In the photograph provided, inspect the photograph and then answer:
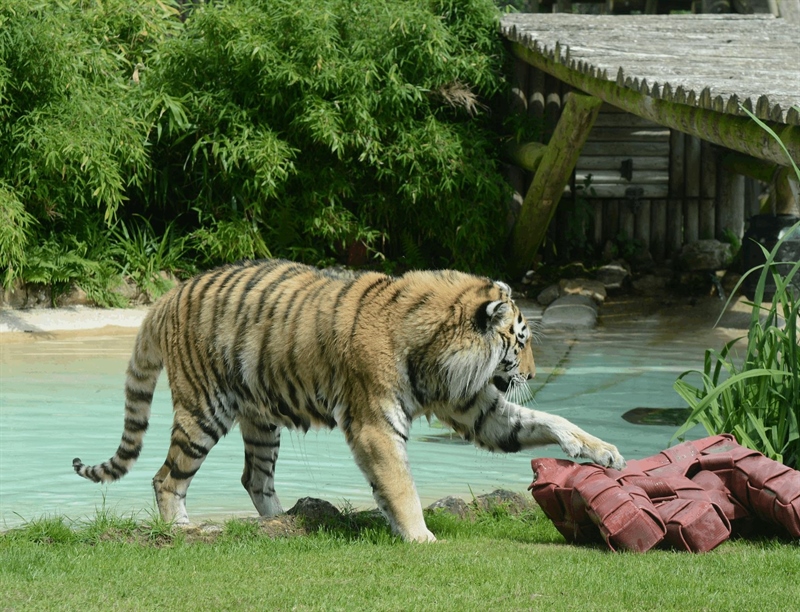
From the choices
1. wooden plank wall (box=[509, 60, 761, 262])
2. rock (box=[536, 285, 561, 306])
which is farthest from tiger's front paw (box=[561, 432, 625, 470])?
wooden plank wall (box=[509, 60, 761, 262])

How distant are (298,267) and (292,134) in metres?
7.04

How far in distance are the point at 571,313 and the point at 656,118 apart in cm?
315

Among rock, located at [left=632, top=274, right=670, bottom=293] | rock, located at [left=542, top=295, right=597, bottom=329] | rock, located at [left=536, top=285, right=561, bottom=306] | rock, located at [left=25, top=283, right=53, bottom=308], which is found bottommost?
rock, located at [left=632, top=274, right=670, bottom=293]

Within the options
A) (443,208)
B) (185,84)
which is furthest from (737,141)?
(185,84)

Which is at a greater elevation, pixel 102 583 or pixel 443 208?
pixel 102 583

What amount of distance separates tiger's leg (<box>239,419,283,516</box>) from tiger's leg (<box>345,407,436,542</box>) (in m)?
0.78

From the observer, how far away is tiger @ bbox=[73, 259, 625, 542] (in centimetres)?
423

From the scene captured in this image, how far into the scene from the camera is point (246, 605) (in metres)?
3.25

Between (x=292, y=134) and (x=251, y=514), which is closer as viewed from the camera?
(x=251, y=514)

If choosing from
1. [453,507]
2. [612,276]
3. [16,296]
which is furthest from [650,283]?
[453,507]

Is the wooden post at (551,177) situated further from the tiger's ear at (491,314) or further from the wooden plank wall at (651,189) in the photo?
the tiger's ear at (491,314)

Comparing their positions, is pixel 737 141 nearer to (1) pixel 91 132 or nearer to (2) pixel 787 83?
(2) pixel 787 83

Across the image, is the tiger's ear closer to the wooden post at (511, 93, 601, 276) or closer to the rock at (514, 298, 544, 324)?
the wooden post at (511, 93, 601, 276)

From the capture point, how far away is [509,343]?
4.36m
